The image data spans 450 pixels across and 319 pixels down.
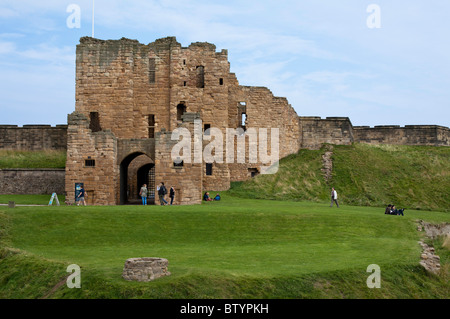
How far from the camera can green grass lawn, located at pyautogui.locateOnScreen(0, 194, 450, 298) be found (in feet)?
51.5

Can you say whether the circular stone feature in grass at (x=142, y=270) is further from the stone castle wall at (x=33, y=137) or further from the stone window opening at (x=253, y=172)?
the stone castle wall at (x=33, y=137)

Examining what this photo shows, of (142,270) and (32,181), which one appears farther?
(32,181)

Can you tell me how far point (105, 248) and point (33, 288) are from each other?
3.99 metres

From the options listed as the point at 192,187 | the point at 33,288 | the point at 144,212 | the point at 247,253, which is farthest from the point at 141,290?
the point at 192,187

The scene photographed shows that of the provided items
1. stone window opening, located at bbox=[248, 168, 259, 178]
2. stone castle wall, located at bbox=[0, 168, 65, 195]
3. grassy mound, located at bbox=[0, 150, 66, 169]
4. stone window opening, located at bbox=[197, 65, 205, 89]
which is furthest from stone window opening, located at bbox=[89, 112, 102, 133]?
stone window opening, located at bbox=[248, 168, 259, 178]

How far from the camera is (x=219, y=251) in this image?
1983 cm

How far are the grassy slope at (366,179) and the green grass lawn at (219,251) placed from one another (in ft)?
27.9

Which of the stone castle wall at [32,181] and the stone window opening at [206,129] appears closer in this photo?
the stone castle wall at [32,181]

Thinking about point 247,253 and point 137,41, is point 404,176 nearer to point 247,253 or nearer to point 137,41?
point 137,41

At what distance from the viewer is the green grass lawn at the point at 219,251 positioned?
1571 cm

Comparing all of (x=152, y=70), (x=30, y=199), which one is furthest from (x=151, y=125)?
(x=30, y=199)

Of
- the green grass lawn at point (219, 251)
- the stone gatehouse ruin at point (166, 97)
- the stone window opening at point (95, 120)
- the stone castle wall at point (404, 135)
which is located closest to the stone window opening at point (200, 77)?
the stone gatehouse ruin at point (166, 97)

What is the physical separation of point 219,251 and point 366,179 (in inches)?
868

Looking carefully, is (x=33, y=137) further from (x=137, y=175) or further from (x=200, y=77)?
(x=200, y=77)
